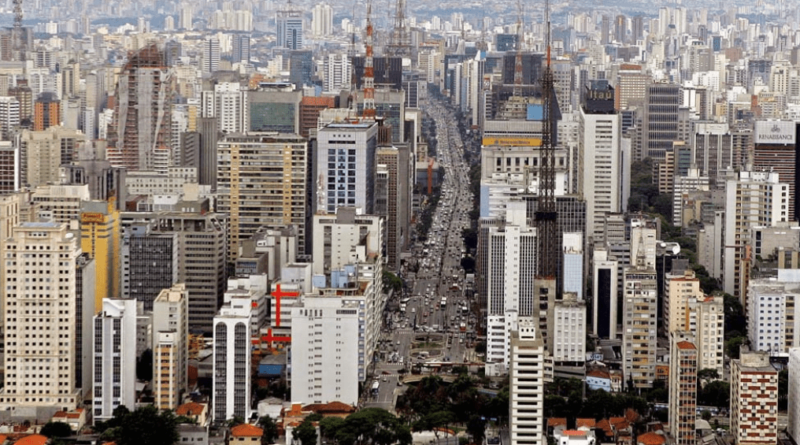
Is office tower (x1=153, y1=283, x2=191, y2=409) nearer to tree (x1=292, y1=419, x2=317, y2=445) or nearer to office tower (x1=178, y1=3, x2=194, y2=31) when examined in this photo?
tree (x1=292, y1=419, x2=317, y2=445)

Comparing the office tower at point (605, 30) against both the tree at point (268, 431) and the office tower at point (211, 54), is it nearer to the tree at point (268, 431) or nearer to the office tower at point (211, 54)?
the office tower at point (211, 54)

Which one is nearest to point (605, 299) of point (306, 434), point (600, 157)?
point (306, 434)

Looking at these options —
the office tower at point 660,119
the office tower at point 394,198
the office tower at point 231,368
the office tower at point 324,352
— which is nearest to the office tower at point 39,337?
the office tower at point 231,368

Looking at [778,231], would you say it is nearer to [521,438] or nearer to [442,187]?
[521,438]

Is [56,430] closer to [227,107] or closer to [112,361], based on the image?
[112,361]

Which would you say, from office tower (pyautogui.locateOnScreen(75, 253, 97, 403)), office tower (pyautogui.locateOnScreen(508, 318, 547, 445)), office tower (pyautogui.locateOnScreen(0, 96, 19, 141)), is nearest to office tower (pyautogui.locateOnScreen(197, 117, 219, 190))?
office tower (pyautogui.locateOnScreen(0, 96, 19, 141))

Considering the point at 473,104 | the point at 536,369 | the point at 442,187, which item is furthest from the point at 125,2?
the point at 536,369
